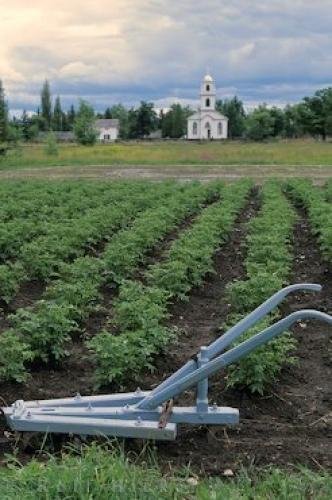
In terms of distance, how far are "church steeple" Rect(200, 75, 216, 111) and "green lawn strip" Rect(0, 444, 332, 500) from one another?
12268 centimetres

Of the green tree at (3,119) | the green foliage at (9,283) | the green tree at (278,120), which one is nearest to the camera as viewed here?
the green foliage at (9,283)

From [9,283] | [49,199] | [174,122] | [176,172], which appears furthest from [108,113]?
[9,283]

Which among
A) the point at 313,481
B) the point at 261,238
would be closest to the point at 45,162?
the point at 261,238

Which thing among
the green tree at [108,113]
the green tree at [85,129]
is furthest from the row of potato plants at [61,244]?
the green tree at [108,113]

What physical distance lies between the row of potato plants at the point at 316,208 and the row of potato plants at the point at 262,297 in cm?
60

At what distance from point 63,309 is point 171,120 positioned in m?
114

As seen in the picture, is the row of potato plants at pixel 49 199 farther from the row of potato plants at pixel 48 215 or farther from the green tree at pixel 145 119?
the green tree at pixel 145 119

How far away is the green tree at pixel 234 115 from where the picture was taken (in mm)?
122000

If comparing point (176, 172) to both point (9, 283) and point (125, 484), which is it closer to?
point (9, 283)

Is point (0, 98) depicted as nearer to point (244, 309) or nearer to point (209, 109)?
point (244, 309)

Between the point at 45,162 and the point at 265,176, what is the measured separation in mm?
14636

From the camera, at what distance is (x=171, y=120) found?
119250mm

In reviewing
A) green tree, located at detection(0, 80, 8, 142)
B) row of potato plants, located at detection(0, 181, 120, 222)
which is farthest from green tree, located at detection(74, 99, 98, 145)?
row of potato plants, located at detection(0, 181, 120, 222)

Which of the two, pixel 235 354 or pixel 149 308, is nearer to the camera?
pixel 235 354
